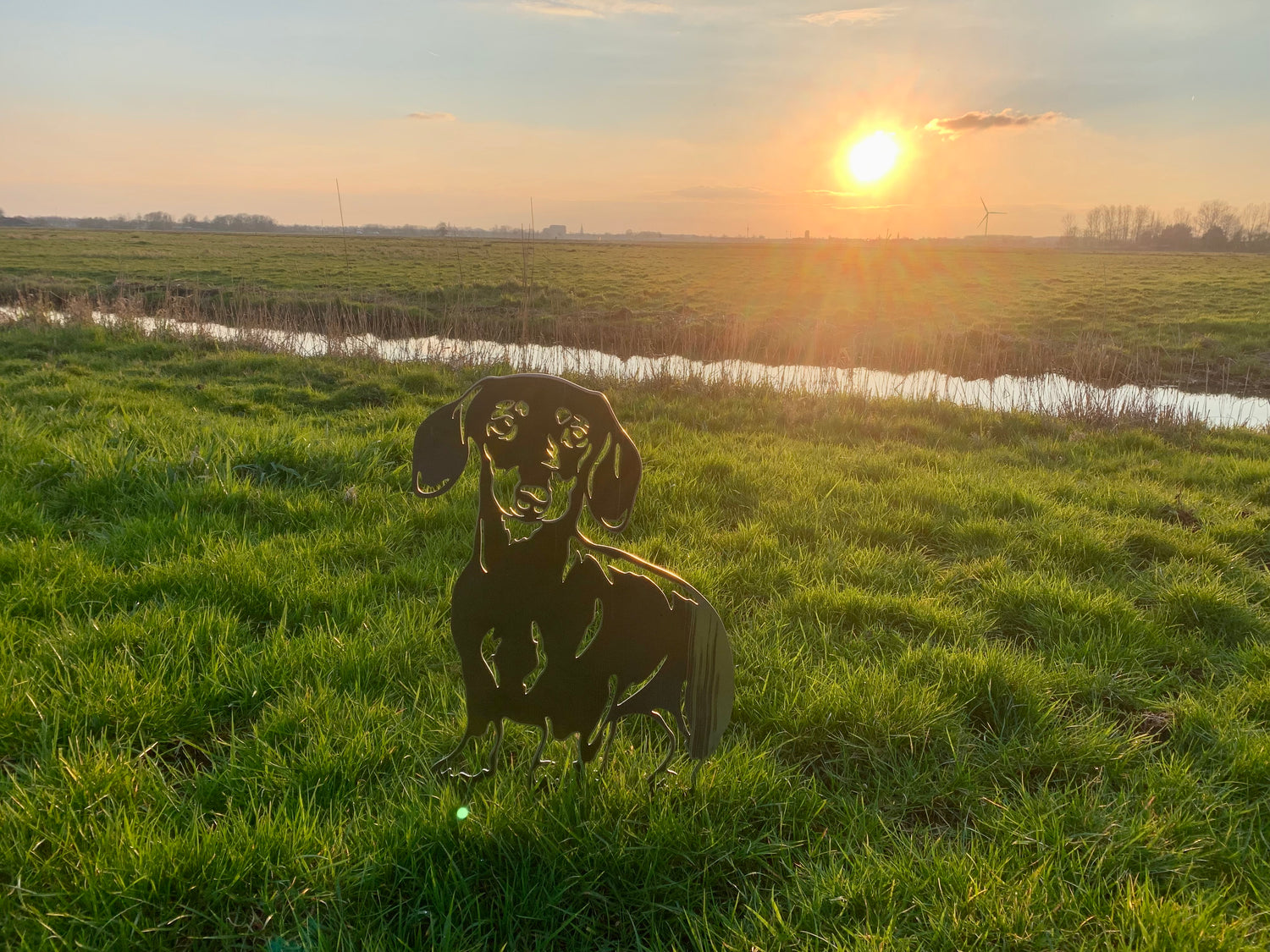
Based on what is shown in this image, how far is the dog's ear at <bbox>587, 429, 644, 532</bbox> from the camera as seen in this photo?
2.05 m

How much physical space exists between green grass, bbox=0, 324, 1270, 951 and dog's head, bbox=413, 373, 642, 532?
1.07 meters

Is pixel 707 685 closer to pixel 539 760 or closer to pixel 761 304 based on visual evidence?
pixel 539 760

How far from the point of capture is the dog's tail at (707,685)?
2188mm

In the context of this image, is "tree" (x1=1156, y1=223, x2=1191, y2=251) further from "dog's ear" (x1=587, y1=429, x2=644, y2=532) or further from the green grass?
"dog's ear" (x1=587, y1=429, x2=644, y2=532)

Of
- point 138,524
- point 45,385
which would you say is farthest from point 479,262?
point 138,524

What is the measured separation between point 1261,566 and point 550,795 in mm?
5355

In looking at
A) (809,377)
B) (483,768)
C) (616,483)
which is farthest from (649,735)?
(809,377)

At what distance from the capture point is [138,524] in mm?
4102

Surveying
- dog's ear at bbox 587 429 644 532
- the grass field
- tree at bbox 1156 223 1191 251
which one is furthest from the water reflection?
tree at bbox 1156 223 1191 251

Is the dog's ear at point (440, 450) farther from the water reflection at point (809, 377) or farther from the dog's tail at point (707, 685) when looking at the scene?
the water reflection at point (809, 377)

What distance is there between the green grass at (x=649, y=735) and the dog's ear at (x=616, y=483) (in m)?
1.02

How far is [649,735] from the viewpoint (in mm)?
2867

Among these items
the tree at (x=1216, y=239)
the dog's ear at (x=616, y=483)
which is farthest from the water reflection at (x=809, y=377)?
the tree at (x=1216, y=239)

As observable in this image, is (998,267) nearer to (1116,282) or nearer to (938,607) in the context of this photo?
(1116,282)
